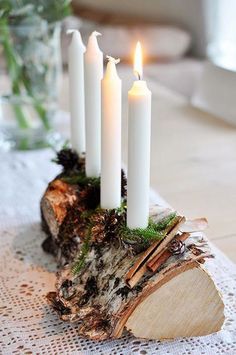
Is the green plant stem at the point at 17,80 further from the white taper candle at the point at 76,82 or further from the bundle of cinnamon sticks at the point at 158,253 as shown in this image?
the bundle of cinnamon sticks at the point at 158,253

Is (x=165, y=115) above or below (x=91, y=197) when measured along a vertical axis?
below

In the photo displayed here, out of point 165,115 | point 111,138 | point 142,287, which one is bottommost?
point 165,115

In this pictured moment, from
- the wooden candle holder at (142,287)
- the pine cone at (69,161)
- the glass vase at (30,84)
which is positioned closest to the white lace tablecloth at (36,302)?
the wooden candle holder at (142,287)

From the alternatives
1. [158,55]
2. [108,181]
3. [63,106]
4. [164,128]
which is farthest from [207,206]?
[158,55]

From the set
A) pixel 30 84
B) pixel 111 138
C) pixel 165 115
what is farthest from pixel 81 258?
pixel 165 115

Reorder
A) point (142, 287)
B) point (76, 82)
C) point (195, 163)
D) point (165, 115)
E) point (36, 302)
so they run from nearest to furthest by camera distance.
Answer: point (142, 287) < point (36, 302) < point (76, 82) < point (195, 163) < point (165, 115)

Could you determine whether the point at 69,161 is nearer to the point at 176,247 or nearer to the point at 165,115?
the point at 176,247

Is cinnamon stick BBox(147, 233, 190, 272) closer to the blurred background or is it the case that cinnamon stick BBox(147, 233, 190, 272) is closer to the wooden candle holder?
the wooden candle holder
